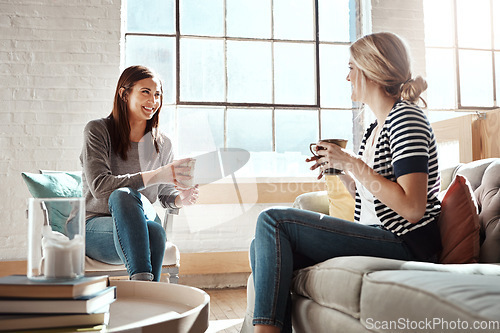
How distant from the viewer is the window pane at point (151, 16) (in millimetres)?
3637

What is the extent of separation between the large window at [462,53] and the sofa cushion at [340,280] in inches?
119

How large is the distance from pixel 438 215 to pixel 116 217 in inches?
47.1

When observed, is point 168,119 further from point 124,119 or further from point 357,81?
point 357,81

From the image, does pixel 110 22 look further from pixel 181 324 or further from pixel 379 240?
pixel 181 324

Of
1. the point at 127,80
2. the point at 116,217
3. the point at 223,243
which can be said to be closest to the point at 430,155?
the point at 116,217

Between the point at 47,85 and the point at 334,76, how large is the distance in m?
2.23

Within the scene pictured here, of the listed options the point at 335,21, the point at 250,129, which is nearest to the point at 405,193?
the point at 250,129

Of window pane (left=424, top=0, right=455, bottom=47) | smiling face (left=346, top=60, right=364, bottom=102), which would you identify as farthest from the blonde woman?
window pane (left=424, top=0, right=455, bottom=47)

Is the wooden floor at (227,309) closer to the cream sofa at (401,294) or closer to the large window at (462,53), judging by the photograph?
the cream sofa at (401,294)

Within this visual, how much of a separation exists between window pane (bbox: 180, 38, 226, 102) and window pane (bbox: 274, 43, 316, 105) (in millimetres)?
464

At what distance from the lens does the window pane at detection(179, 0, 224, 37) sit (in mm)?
3711

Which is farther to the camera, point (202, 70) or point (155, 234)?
point (202, 70)

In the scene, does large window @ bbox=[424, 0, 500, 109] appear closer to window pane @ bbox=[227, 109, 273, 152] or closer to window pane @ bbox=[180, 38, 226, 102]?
window pane @ bbox=[227, 109, 273, 152]

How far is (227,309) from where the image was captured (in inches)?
109
